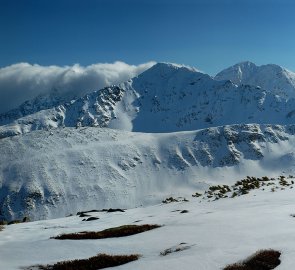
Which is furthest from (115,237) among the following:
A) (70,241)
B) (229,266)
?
(229,266)

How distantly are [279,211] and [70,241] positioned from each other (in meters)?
11.6

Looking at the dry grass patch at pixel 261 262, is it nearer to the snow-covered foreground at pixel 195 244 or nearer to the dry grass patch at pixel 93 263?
the snow-covered foreground at pixel 195 244

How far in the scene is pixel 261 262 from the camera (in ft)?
48.0

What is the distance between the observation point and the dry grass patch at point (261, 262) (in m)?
14.4

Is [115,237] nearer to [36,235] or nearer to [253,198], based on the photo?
[36,235]

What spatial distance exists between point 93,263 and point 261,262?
6.03 metres

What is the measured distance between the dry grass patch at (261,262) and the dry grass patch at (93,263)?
4165 millimetres

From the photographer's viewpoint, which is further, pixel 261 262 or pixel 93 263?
pixel 93 263

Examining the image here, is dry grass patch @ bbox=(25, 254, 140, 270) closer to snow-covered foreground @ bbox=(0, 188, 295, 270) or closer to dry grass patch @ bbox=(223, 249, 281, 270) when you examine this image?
snow-covered foreground @ bbox=(0, 188, 295, 270)

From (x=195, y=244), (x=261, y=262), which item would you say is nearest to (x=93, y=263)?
(x=195, y=244)

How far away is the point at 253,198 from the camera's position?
113 ft

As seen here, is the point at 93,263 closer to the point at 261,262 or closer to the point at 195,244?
the point at 195,244

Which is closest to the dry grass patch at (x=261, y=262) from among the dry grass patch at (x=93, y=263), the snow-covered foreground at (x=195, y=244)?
the snow-covered foreground at (x=195, y=244)

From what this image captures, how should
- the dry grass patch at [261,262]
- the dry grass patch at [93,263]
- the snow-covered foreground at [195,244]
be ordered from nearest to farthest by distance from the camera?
the dry grass patch at [261,262], the snow-covered foreground at [195,244], the dry grass patch at [93,263]
